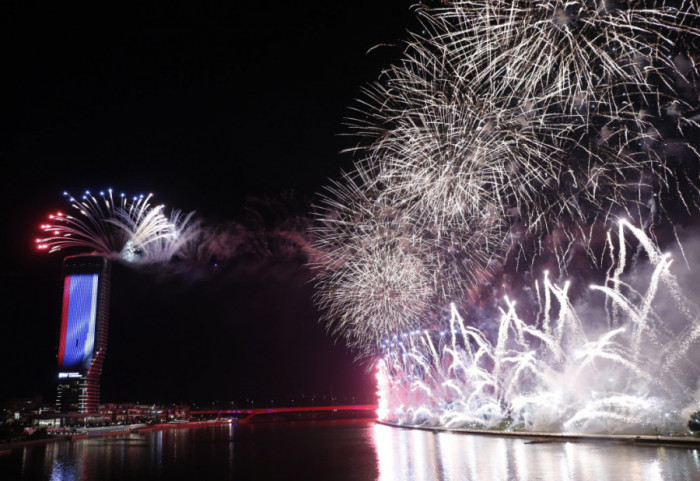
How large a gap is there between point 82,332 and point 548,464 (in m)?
108

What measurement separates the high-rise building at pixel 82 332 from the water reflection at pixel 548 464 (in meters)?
99.0

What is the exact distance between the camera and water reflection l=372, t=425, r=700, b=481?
513 inches

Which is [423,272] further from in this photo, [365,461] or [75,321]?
[75,321]

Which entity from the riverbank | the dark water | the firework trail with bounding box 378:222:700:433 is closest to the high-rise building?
the firework trail with bounding box 378:222:700:433

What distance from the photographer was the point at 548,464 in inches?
617

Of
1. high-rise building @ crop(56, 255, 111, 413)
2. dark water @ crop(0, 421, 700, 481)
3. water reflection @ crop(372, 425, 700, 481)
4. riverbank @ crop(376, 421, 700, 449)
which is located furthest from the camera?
high-rise building @ crop(56, 255, 111, 413)

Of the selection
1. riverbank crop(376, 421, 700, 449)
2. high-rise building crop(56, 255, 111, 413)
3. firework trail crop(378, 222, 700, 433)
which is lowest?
riverbank crop(376, 421, 700, 449)

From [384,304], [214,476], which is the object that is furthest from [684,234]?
[214,476]

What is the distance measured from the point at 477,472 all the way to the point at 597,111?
11.4 m

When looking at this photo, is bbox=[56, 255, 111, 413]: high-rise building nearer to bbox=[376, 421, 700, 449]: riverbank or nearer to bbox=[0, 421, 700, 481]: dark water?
bbox=[0, 421, 700, 481]: dark water

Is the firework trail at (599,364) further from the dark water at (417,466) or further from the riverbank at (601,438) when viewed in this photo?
the dark water at (417,466)

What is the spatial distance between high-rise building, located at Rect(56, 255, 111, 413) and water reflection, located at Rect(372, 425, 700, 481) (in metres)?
99.0

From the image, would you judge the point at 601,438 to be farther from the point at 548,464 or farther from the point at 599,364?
the point at 599,364

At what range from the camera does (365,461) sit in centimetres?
1977
